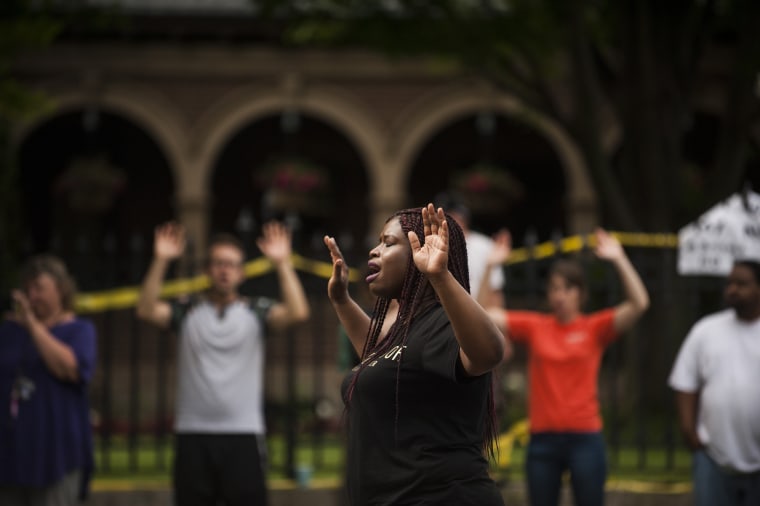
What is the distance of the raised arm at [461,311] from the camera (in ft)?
13.2

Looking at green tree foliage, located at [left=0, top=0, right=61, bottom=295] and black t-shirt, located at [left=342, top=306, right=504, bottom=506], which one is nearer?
black t-shirt, located at [left=342, top=306, right=504, bottom=506]

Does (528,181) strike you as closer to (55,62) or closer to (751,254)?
(55,62)

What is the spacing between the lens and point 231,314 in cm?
754

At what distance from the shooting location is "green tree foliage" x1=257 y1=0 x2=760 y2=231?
13.2 metres

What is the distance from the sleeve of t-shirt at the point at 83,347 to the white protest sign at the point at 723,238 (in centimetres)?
401

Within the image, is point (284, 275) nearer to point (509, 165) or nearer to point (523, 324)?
point (523, 324)

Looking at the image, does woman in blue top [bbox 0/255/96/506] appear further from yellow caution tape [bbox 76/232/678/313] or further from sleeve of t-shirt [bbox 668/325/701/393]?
sleeve of t-shirt [bbox 668/325/701/393]

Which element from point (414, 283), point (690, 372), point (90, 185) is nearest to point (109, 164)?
point (90, 185)

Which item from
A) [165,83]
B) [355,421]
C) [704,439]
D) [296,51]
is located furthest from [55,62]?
[355,421]

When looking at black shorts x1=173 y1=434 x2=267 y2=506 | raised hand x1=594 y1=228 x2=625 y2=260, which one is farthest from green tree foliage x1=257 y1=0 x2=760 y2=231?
black shorts x1=173 y1=434 x2=267 y2=506

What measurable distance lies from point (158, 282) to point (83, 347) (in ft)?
2.17

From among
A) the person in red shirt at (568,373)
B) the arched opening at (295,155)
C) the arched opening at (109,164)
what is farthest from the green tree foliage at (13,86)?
the person in red shirt at (568,373)

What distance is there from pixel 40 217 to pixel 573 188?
811cm

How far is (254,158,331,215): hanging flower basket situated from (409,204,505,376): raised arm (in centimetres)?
1397
